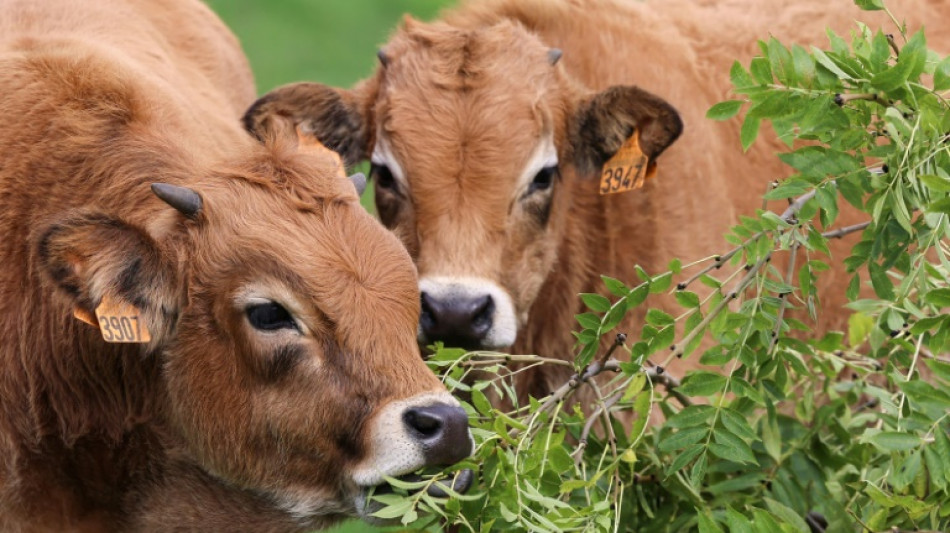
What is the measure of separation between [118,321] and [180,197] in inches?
17.5

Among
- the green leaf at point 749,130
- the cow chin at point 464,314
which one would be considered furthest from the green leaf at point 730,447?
the cow chin at point 464,314

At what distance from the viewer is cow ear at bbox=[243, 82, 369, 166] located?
663 cm

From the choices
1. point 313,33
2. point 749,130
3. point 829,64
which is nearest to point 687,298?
point 749,130

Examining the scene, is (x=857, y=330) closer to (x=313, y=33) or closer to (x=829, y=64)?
(x=829, y=64)

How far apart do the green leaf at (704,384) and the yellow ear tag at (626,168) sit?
2.15 metres

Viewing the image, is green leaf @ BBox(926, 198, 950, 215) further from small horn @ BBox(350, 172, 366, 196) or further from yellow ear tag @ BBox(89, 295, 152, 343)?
yellow ear tag @ BBox(89, 295, 152, 343)

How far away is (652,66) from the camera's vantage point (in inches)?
284

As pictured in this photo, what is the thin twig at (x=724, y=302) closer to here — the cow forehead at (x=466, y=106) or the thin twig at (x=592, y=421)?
the thin twig at (x=592, y=421)

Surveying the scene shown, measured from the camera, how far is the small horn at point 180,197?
4496 millimetres

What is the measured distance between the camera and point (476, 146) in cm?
612

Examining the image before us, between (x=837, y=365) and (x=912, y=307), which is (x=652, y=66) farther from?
(x=912, y=307)

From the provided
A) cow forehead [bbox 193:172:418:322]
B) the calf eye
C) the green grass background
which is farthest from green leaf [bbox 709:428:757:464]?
the green grass background

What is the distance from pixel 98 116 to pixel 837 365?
110 inches

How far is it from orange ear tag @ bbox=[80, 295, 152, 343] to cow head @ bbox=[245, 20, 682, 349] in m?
1.45
